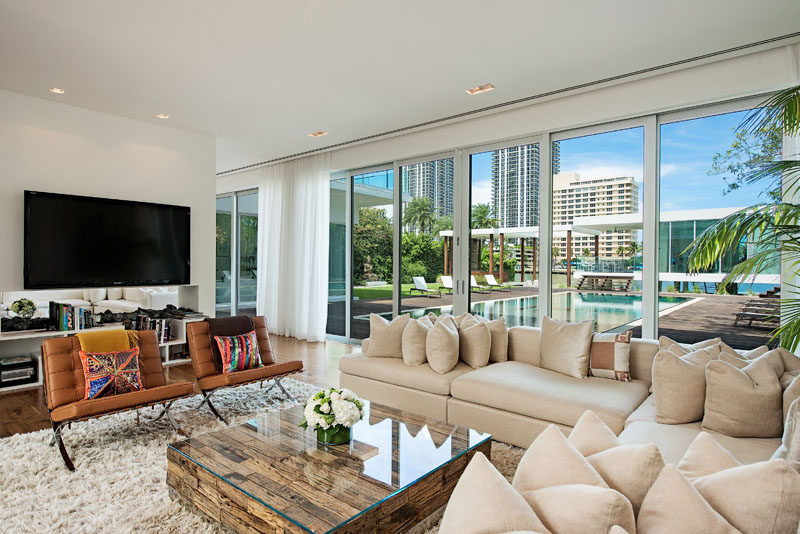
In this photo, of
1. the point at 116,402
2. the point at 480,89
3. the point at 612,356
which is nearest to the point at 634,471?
the point at 612,356

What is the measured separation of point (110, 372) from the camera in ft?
10.3

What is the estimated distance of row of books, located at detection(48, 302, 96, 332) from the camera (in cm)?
474

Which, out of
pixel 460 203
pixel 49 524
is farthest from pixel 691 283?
pixel 49 524

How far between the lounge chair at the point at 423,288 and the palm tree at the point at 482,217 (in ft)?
2.34

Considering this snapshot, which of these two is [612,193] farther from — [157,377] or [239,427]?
[157,377]

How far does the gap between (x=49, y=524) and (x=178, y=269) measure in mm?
3793

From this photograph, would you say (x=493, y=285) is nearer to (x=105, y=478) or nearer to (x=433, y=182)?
(x=433, y=182)

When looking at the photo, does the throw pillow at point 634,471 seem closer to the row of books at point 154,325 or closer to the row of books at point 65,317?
the row of books at point 154,325

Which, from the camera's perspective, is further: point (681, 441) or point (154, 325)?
point (154, 325)

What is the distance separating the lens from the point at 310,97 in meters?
4.61

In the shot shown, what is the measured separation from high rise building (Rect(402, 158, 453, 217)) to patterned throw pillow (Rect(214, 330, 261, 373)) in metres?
2.92

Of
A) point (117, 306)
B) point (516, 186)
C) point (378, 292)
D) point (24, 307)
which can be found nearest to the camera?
point (24, 307)

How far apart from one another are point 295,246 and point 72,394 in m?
4.49

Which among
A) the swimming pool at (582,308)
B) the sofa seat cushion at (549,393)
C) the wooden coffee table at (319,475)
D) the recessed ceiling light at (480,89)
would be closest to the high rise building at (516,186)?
the swimming pool at (582,308)
